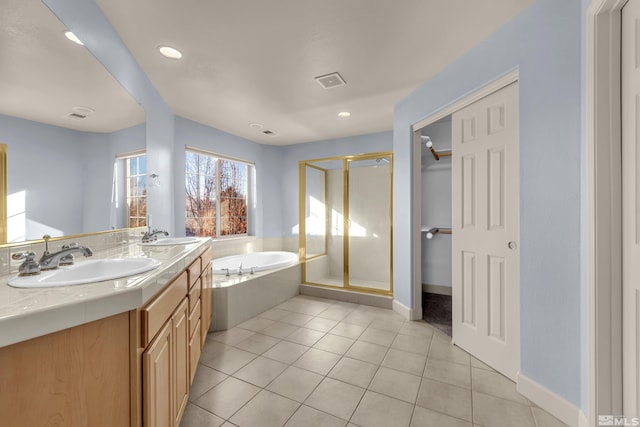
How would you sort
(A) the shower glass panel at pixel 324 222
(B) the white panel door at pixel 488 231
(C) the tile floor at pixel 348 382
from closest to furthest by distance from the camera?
(C) the tile floor at pixel 348 382, (B) the white panel door at pixel 488 231, (A) the shower glass panel at pixel 324 222

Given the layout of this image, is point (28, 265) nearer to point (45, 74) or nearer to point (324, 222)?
point (45, 74)

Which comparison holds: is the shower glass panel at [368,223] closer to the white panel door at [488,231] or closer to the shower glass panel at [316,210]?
the shower glass panel at [316,210]

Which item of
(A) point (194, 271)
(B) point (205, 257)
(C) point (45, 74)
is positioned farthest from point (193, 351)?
(C) point (45, 74)

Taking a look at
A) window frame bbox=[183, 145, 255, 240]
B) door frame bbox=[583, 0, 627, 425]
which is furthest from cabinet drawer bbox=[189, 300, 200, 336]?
door frame bbox=[583, 0, 627, 425]

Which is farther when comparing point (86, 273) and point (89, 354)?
point (86, 273)

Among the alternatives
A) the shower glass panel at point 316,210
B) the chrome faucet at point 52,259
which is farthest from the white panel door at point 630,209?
the shower glass panel at point 316,210

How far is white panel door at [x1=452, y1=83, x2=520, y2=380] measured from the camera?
184cm

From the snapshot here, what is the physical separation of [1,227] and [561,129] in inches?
102

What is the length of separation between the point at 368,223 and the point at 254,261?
72.2 inches

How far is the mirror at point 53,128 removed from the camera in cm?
107

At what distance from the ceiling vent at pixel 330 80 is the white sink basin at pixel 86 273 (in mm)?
1946

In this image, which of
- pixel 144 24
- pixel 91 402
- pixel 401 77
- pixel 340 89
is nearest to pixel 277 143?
pixel 340 89

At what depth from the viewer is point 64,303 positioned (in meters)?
0.75

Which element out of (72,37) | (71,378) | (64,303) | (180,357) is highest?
(72,37)
